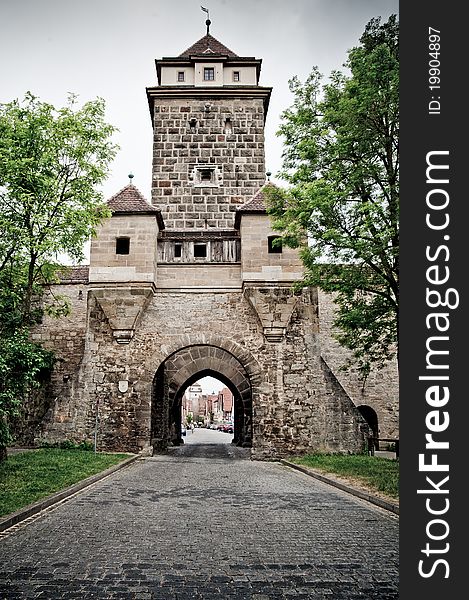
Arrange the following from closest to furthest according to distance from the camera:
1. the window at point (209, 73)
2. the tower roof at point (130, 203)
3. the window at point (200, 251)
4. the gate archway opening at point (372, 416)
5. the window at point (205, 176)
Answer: the tower roof at point (130, 203), the window at point (200, 251), the window at point (205, 176), the gate archway opening at point (372, 416), the window at point (209, 73)

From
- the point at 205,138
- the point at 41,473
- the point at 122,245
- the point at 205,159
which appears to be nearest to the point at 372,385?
the point at 205,159

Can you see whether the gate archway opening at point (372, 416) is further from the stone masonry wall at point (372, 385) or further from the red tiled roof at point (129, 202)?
the red tiled roof at point (129, 202)

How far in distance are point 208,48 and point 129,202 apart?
1148 cm

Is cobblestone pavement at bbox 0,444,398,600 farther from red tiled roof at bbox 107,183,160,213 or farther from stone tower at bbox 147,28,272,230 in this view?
stone tower at bbox 147,28,272,230

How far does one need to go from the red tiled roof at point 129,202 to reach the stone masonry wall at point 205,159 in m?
3.55

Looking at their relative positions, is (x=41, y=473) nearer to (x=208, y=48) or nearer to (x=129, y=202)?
(x=129, y=202)

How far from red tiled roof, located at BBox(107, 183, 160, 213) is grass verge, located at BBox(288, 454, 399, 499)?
9.79m

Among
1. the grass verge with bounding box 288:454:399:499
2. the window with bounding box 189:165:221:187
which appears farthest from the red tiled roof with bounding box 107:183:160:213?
the grass verge with bounding box 288:454:399:499

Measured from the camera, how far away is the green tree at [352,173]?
11.7m

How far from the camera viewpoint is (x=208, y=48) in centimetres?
2753

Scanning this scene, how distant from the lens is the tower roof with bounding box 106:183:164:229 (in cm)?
1989

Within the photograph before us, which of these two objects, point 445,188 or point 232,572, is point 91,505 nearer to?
point 232,572

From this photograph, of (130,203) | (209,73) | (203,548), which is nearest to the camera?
(203,548)

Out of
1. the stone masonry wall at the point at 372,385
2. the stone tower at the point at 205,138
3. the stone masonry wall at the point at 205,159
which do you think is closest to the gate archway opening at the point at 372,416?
the stone masonry wall at the point at 372,385
